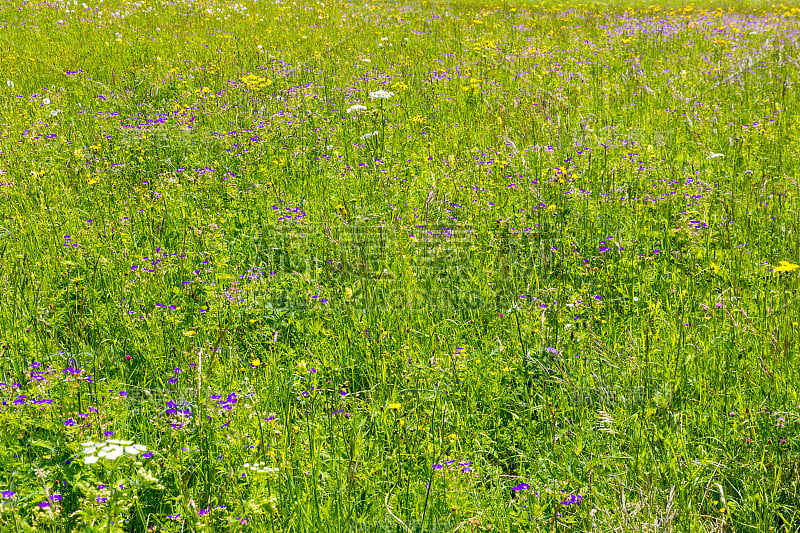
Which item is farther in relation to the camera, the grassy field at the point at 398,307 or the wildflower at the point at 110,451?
the grassy field at the point at 398,307

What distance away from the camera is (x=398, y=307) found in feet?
10.5

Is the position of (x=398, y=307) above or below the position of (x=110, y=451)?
below

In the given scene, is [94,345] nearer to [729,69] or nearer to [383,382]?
[383,382]

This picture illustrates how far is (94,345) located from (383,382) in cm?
138

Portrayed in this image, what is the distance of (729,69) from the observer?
780 centimetres

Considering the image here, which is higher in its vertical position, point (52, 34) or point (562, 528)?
point (52, 34)

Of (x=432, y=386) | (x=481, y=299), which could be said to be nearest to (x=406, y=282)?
(x=481, y=299)

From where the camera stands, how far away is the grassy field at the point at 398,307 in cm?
207

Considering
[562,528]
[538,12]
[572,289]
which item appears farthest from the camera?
[538,12]

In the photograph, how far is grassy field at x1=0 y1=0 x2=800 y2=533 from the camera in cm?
207

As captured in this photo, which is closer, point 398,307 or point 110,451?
point 110,451

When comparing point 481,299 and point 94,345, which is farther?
point 481,299

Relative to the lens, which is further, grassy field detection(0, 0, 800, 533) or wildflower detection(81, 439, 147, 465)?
grassy field detection(0, 0, 800, 533)

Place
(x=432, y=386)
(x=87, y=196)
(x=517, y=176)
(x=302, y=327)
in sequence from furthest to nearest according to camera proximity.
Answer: (x=517, y=176)
(x=87, y=196)
(x=302, y=327)
(x=432, y=386)
